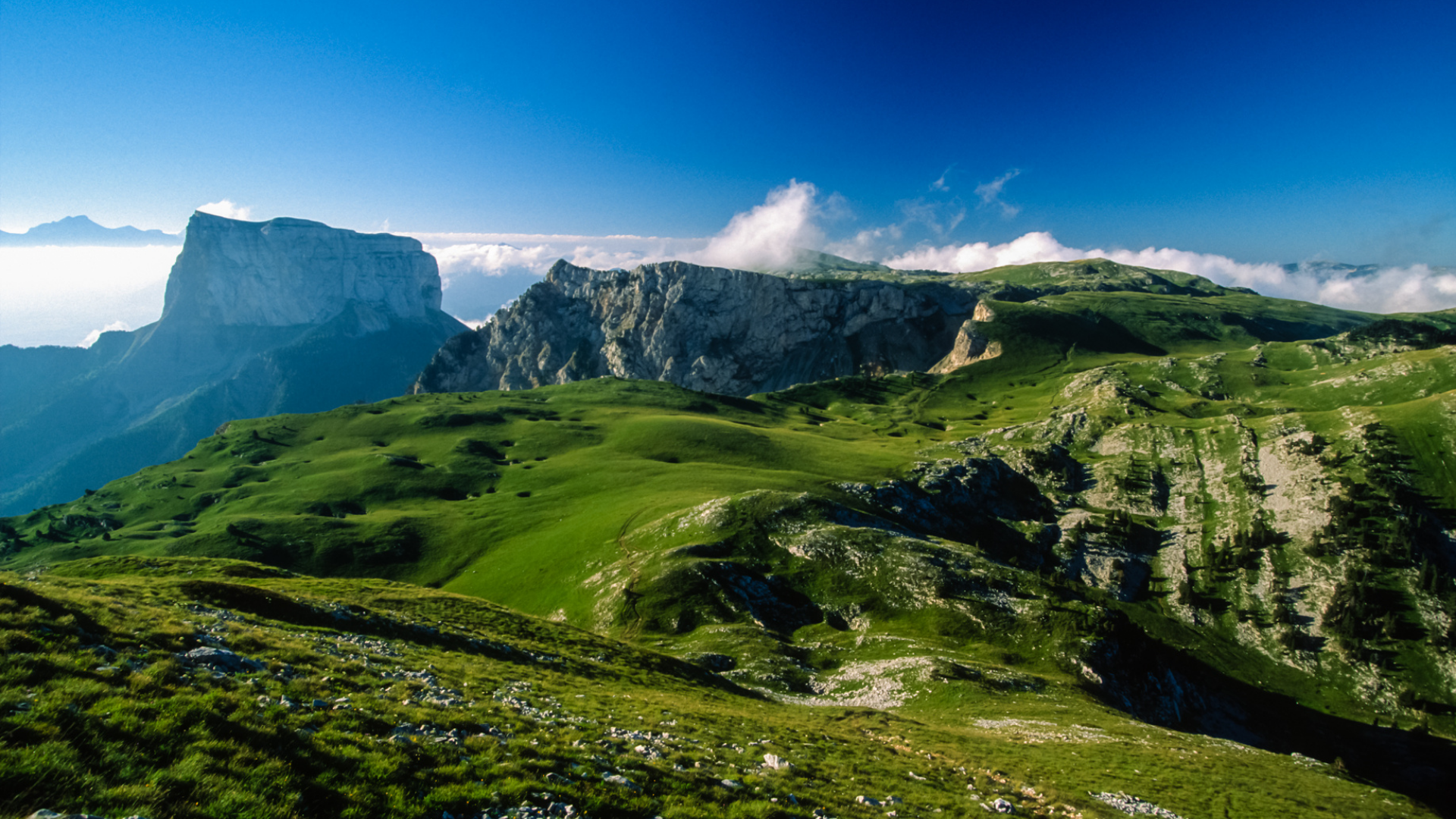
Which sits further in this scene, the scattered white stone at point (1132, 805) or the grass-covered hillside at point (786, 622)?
the scattered white stone at point (1132, 805)

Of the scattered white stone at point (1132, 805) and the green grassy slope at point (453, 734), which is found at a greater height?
the green grassy slope at point (453, 734)

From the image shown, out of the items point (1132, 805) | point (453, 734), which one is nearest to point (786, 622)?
point (1132, 805)

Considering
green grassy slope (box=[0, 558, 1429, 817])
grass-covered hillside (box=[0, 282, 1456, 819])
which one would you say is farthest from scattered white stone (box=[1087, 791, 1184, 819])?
grass-covered hillside (box=[0, 282, 1456, 819])

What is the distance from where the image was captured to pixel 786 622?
87.6m

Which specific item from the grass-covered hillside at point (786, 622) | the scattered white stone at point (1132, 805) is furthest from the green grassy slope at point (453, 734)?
the scattered white stone at point (1132, 805)

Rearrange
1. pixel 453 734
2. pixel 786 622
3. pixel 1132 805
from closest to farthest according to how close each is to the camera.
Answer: pixel 453 734 → pixel 1132 805 → pixel 786 622

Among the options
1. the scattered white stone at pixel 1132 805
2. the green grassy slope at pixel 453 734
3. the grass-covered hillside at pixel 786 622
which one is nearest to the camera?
the green grassy slope at pixel 453 734

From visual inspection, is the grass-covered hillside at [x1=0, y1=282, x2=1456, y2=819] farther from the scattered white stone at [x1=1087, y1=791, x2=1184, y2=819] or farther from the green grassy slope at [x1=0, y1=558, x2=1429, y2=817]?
the scattered white stone at [x1=1087, y1=791, x2=1184, y2=819]

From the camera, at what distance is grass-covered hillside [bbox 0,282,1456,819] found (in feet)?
58.2

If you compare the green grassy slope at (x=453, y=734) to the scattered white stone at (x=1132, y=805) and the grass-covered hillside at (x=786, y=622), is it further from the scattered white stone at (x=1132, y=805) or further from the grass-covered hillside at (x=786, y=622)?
the scattered white stone at (x=1132, y=805)

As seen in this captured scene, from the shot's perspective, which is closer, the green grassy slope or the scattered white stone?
the green grassy slope

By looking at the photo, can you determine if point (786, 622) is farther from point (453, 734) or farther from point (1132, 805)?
point (453, 734)

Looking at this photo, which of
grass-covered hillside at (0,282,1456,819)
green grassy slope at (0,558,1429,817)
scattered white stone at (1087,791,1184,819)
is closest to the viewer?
green grassy slope at (0,558,1429,817)

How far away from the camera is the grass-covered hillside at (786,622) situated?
17750mm
